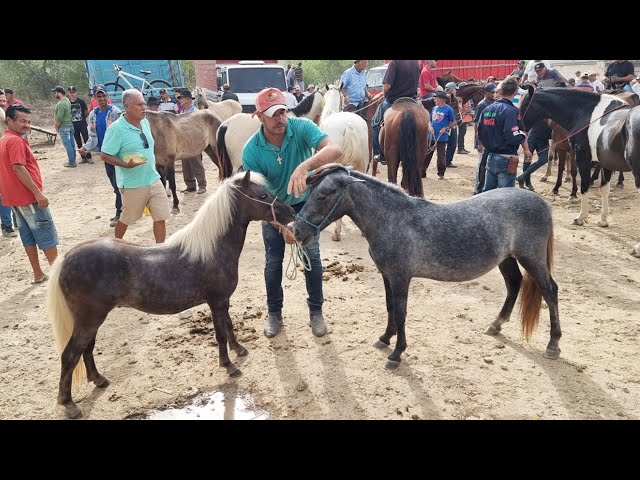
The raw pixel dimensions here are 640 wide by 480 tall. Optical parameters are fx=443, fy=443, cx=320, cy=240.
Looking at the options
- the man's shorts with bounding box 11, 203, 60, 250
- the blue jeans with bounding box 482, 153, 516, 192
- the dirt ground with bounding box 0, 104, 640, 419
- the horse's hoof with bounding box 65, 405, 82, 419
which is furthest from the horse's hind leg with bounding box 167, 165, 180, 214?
the blue jeans with bounding box 482, 153, 516, 192

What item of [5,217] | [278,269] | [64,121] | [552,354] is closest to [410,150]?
[278,269]

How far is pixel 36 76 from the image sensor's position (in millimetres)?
25938

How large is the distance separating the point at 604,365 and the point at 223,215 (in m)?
3.48

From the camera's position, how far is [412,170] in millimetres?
6758

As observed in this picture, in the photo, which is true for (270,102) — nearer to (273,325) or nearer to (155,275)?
(155,275)

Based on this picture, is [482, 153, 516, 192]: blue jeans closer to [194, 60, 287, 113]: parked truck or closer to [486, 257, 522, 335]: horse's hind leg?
[486, 257, 522, 335]: horse's hind leg

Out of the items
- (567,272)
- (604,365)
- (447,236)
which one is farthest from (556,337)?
(567,272)

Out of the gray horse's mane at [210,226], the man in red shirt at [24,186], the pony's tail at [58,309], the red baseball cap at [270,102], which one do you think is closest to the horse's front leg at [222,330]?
the gray horse's mane at [210,226]

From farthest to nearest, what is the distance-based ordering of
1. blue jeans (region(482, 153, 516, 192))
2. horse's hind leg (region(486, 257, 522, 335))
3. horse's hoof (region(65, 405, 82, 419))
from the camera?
blue jeans (region(482, 153, 516, 192))
horse's hind leg (region(486, 257, 522, 335))
horse's hoof (region(65, 405, 82, 419))

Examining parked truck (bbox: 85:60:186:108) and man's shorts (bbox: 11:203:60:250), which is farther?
parked truck (bbox: 85:60:186:108)

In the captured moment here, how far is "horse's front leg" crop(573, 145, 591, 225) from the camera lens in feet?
24.0

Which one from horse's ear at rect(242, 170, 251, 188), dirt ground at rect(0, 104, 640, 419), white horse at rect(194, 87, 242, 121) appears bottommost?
dirt ground at rect(0, 104, 640, 419)

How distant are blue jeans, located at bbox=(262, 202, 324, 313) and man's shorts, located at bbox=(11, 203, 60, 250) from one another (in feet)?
10.1

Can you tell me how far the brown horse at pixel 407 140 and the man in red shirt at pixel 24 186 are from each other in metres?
4.79
